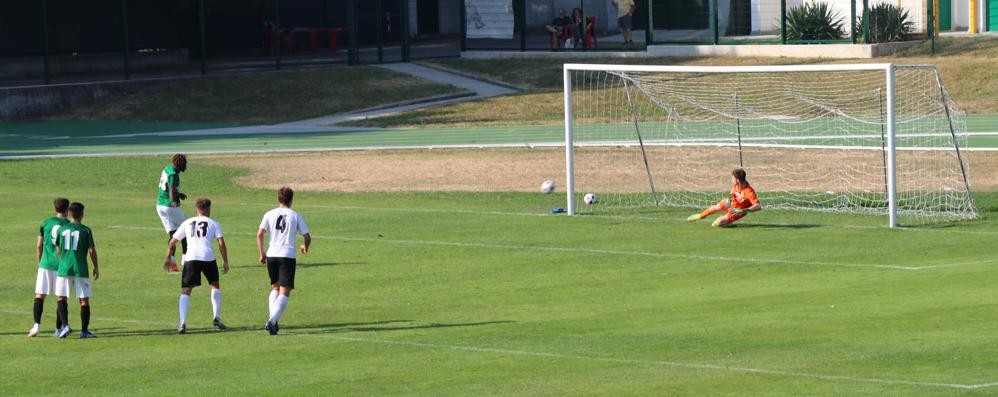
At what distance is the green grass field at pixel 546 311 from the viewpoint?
15.4 m

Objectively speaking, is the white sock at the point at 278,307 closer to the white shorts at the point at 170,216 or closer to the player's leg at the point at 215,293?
the player's leg at the point at 215,293

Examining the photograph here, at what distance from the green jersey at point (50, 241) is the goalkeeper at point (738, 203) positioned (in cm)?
1204

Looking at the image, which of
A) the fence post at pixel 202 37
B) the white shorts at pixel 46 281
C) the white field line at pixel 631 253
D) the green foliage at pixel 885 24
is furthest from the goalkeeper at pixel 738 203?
the fence post at pixel 202 37

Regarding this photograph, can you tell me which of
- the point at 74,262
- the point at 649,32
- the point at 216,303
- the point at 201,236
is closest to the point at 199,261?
the point at 201,236

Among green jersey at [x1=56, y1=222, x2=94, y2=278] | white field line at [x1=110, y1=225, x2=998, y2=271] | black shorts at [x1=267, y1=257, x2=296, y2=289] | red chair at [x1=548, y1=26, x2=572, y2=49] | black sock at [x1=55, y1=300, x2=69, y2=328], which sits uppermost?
red chair at [x1=548, y1=26, x2=572, y2=49]

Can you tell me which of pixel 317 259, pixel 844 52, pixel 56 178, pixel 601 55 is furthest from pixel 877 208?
pixel 601 55

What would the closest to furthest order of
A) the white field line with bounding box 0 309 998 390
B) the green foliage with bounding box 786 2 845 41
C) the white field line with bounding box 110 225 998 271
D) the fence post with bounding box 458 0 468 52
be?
the white field line with bounding box 0 309 998 390 → the white field line with bounding box 110 225 998 271 → the green foliage with bounding box 786 2 845 41 → the fence post with bounding box 458 0 468 52

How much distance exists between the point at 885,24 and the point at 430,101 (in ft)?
50.8

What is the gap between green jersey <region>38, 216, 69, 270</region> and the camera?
18.3m

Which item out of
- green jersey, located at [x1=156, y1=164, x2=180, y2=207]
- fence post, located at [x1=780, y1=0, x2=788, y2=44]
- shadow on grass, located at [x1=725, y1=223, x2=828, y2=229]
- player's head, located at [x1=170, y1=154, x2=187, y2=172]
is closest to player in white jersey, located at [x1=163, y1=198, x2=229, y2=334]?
player's head, located at [x1=170, y1=154, x2=187, y2=172]

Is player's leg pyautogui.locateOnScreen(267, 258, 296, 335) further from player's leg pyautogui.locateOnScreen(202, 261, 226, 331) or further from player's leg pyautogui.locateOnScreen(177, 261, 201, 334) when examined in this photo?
player's leg pyautogui.locateOnScreen(177, 261, 201, 334)

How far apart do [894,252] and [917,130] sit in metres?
16.6

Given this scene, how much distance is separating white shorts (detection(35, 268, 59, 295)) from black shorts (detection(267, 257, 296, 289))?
2.48m

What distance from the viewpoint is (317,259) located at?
24.8m
